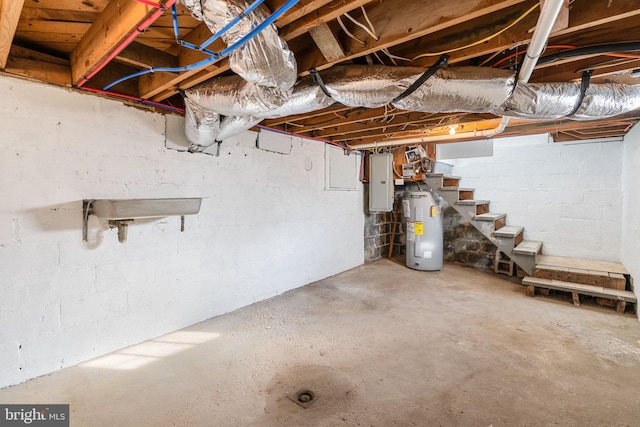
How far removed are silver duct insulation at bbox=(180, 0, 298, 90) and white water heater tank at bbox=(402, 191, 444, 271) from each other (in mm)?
3226

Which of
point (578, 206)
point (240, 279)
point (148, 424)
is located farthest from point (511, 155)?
point (148, 424)

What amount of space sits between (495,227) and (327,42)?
3.59 metres

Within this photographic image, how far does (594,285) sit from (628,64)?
2407 millimetres

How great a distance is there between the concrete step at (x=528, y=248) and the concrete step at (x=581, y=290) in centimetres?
32

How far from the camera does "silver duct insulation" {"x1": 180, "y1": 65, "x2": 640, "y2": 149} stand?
1.53 metres

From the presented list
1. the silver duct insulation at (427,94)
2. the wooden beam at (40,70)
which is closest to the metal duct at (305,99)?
the silver duct insulation at (427,94)

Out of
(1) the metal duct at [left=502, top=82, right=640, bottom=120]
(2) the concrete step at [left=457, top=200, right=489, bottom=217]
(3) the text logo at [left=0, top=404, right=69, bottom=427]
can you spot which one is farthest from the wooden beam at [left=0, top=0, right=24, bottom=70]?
(2) the concrete step at [left=457, top=200, right=489, bottom=217]

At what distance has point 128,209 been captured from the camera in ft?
5.71

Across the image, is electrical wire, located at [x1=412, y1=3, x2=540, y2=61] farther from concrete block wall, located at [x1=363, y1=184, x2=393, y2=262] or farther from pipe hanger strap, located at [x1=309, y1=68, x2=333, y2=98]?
concrete block wall, located at [x1=363, y1=184, x2=393, y2=262]

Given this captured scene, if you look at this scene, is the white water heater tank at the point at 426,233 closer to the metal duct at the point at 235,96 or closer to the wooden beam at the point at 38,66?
the metal duct at the point at 235,96

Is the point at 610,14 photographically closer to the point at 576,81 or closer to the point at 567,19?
the point at 567,19

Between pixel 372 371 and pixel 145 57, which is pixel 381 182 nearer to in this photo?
pixel 372 371

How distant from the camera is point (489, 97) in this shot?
157cm

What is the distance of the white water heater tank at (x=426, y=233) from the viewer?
4.20 meters
